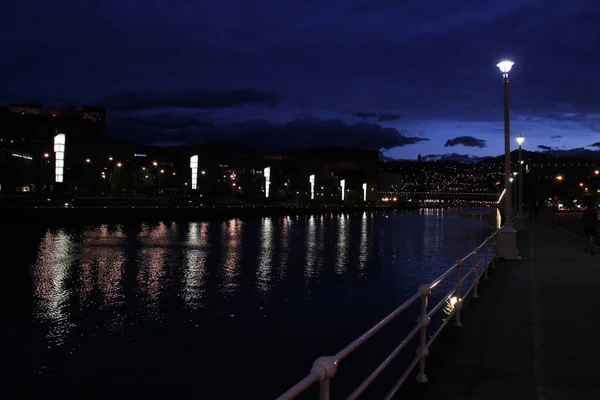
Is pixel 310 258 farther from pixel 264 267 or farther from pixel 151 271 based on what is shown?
pixel 151 271

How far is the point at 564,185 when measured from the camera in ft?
500

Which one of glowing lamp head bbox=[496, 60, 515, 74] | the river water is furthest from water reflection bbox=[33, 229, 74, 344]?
glowing lamp head bbox=[496, 60, 515, 74]

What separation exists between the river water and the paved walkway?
2.59 m

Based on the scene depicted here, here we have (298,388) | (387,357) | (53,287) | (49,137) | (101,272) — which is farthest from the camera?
(49,137)

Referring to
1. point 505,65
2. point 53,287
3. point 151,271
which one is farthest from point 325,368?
point 151,271

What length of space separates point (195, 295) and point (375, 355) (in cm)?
714

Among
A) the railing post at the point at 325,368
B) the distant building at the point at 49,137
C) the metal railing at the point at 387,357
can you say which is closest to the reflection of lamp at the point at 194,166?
the distant building at the point at 49,137

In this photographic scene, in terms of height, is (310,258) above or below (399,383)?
below

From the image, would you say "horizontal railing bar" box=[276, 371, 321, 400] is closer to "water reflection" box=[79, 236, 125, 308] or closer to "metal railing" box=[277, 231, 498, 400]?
"metal railing" box=[277, 231, 498, 400]

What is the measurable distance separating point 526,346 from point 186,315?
28.5ft

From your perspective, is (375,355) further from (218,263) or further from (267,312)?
(218,263)

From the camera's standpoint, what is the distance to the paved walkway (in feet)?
21.7

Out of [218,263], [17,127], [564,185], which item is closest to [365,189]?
[564,185]

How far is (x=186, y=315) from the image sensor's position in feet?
47.9
